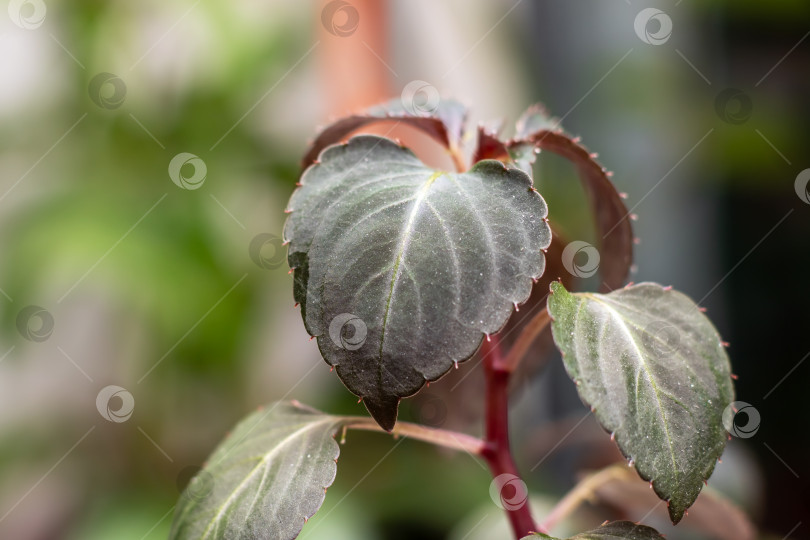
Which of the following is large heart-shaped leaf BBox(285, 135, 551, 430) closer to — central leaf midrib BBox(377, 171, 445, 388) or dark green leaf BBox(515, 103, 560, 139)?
central leaf midrib BBox(377, 171, 445, 388)

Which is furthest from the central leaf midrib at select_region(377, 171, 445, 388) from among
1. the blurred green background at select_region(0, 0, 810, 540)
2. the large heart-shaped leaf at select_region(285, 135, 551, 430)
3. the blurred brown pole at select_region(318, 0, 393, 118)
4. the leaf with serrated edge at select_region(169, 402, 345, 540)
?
the blurred brown pole at select_region(318, 0, 393, 118)

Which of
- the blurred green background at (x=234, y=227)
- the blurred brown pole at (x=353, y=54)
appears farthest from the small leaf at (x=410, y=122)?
the blurred brown pole at (x=353, y=54)

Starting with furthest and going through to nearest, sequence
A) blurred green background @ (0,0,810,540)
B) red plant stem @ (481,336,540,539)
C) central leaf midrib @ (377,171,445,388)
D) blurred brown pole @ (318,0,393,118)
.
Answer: blurred brown pole @ (318,0,393,118)
blurred green background @ (0,0,810,540)
red plant stem @ (481,336,540,539)
central leaf midrib @ (377,171,445,388)

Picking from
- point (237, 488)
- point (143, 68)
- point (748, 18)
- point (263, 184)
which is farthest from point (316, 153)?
point (748, 18)

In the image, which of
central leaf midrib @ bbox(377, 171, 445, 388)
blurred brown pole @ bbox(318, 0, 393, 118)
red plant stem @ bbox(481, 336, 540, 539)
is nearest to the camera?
central leaf midrib @ bbox(377, 171, 445, 388)

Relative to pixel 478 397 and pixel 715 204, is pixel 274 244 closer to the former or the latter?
pixel 478 397

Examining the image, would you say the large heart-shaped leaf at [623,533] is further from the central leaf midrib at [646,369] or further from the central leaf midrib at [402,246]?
the central leaf midrib at [402,246]
